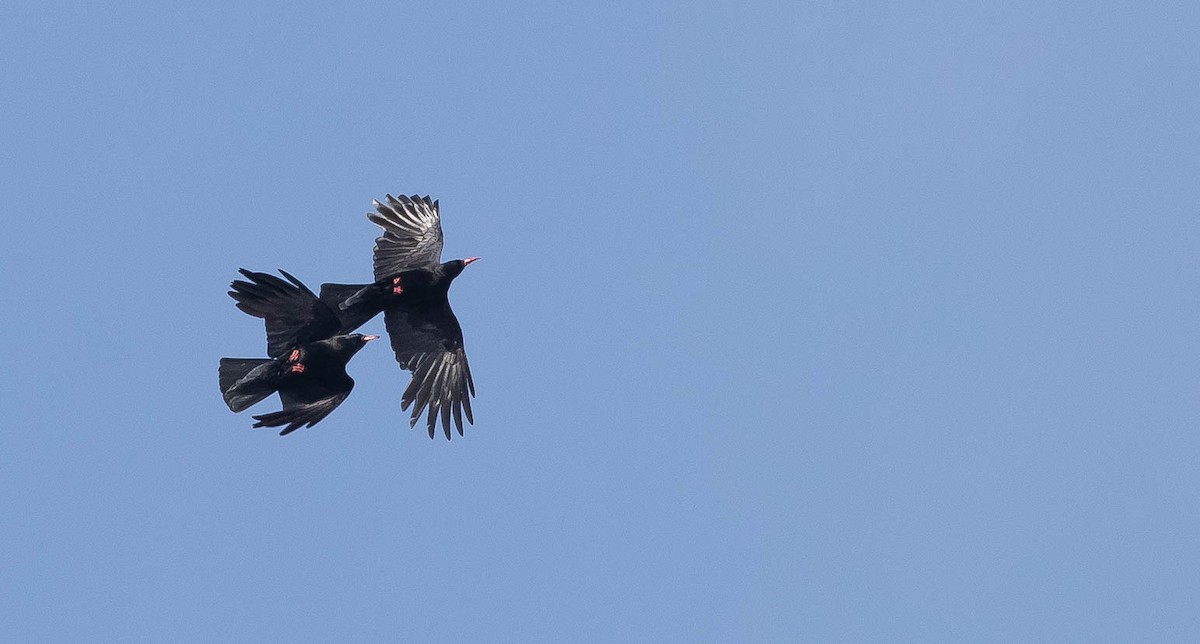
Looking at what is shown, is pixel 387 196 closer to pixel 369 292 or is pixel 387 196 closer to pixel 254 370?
pixel 369 292

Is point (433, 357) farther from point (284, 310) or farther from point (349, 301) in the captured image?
point (284, 310)

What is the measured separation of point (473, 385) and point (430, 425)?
1290 millimetres

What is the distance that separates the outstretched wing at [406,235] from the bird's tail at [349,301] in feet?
3.01

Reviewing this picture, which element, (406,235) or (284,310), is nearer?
(284,310)

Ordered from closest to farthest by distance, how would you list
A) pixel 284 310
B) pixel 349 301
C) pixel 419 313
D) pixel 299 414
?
pixel 299 414
pixel 284 310
pixel 349 301
pixel 419 313

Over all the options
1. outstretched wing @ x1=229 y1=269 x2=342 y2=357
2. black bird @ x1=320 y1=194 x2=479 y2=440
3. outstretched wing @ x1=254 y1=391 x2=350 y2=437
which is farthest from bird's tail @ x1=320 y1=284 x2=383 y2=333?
outstretched wing @ x1=254 y1=391 x2=350 y2=437

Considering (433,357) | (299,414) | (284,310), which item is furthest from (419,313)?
(299,414)

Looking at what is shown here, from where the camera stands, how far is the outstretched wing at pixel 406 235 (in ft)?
111

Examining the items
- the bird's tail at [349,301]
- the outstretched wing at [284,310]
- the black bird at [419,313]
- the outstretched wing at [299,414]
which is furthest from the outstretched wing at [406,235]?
the outstretched wing at [299,414]

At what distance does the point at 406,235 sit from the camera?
3431 centimetres

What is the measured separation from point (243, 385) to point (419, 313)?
3900 mm

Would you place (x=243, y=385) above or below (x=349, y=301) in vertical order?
below

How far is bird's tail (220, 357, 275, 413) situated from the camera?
31172mm

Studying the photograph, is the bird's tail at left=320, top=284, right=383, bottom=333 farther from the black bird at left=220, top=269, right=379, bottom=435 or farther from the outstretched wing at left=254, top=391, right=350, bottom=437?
the outstretched wing at left=254, top=391, right=350, bottom=437
